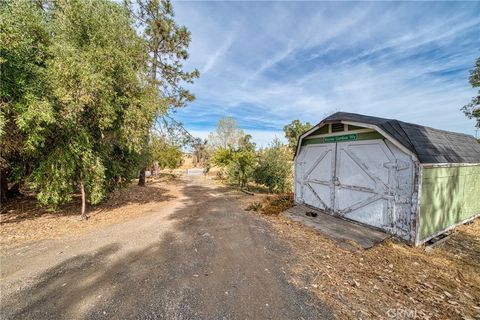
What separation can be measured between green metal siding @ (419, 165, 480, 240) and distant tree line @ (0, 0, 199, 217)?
9305mm

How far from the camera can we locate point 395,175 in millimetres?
5543

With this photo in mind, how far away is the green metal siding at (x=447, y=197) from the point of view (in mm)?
5363

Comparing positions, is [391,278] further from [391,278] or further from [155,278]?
[155,278]

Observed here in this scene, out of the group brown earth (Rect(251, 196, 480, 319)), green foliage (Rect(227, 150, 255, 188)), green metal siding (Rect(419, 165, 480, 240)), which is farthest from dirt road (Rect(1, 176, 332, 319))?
green foliage (Rect(227, 150, 255, 188))

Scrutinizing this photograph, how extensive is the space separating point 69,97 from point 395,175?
9358 mm

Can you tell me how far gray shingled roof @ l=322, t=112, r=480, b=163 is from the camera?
5393 mm

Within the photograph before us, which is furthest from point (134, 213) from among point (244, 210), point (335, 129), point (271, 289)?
point (335, 129)

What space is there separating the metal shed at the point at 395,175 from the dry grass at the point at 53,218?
7676 mm

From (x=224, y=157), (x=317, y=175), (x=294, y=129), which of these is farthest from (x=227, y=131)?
(x=317, y=175)

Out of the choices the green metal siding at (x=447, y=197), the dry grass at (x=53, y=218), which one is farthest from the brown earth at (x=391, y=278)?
the dry grass at (x=53, y=218)

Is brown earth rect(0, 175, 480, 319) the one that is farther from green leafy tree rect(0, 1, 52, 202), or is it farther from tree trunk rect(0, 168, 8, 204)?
tree trunk rect(0, 168, 8, 204)

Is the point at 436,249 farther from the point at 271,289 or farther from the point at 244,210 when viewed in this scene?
the point at 244,210

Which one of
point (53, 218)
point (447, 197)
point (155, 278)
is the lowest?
point (53, 218)

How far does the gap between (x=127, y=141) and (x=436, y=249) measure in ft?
34.2
